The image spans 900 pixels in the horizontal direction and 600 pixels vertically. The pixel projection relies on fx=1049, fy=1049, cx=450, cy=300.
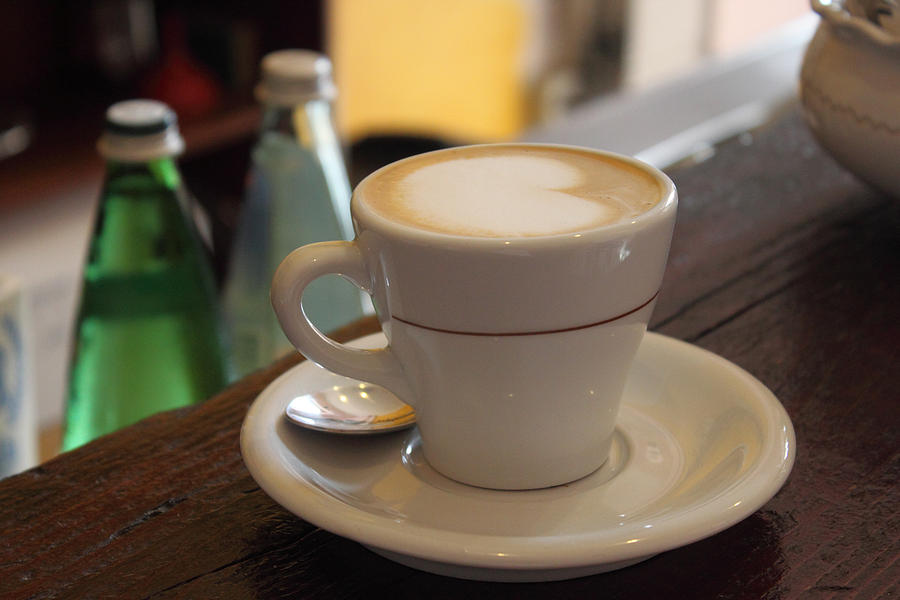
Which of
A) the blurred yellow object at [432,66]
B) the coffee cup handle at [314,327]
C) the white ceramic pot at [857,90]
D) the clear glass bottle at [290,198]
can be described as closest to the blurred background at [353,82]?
the blurred yellow object at [432,66]

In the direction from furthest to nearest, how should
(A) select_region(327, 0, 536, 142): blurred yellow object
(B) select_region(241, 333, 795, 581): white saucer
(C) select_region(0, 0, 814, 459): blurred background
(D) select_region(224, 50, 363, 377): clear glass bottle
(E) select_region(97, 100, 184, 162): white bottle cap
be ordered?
(A) select_region(327, 0, 536, 142): blurred yellow object, (C) select_region(0, 0, 814, 459): blurred background, (D) select_region(224, 50, 363, 377): clear glass bottle, (E) select_region(97, 100, 184, 162): white bottle cap, (B) select_region(241, 333, 795, 581): white saucer

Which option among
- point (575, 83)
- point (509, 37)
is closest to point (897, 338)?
point (509, 37)

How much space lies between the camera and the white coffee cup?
35cm

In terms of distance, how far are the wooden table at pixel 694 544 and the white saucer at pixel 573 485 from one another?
21 millimetres

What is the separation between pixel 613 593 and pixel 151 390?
332 millimetres

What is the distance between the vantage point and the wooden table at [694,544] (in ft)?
1.20

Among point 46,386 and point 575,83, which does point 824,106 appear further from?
point 575,83

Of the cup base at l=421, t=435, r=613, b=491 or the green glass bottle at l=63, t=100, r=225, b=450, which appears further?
the green glass bottle at l=63, t=100, r=225, b=450

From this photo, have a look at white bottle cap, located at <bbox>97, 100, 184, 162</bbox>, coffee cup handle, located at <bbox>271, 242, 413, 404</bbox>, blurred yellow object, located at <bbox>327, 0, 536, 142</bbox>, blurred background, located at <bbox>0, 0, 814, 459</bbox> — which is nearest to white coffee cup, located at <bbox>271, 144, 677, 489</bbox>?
coffee cup handle, located at <bbox>271, 242, 413, 404</bbox>

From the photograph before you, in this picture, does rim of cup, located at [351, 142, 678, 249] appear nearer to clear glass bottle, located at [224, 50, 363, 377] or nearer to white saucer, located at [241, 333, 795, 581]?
white saucer, located at [241, 333, 795, 581]

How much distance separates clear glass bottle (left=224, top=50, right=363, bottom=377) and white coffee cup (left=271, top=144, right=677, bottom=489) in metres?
0.25

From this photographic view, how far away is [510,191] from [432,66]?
73.6 inches

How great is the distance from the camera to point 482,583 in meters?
0.36

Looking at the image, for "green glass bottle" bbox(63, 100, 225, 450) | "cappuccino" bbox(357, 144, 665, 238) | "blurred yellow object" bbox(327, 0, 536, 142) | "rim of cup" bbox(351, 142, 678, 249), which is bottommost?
"blurred yellow object" bbox(327, 0, 536, 142)
